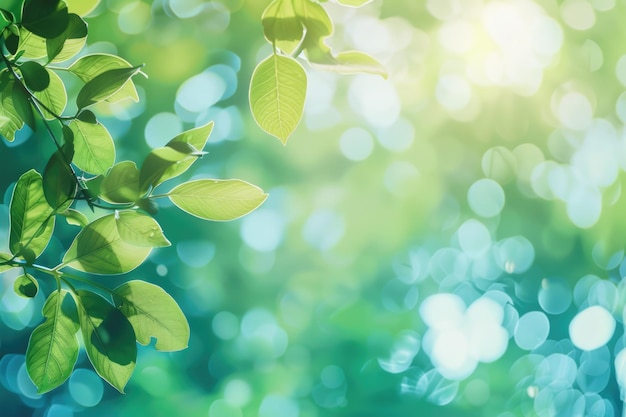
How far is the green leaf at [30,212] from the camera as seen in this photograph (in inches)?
7.8

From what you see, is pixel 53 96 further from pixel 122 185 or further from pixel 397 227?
pixel 397 227

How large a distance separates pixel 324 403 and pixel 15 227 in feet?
8.31

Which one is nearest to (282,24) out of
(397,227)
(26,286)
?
(26,286)

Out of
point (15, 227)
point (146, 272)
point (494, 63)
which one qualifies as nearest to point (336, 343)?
point (146, 272)

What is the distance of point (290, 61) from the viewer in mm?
178

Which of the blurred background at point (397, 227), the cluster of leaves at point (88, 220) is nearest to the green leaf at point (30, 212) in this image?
the cluster of leaves at point (88, 220)

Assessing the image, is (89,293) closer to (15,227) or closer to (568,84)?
(15,227)

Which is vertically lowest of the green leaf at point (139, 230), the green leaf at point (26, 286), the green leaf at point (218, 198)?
the green leaf at point (26, 286)

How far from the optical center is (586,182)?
2.74 m

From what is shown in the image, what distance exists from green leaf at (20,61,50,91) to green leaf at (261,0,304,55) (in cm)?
8

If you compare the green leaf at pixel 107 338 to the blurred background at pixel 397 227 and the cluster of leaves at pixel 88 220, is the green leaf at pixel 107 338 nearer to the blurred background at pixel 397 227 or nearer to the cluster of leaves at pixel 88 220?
the cluster of leaves at pixel 88 220

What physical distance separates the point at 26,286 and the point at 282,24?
12 centimetres

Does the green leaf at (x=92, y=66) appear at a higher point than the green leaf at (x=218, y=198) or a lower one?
higher

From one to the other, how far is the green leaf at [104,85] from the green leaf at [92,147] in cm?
1
